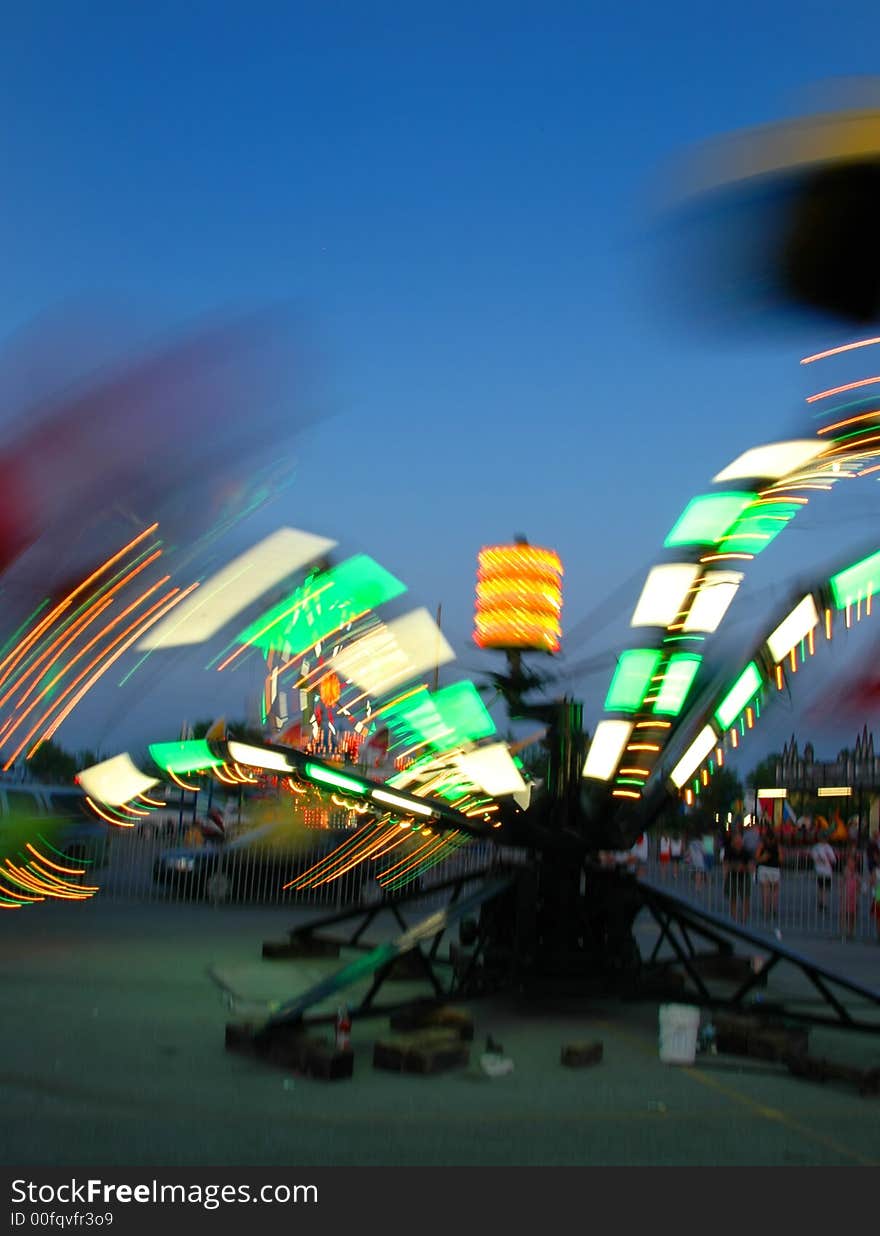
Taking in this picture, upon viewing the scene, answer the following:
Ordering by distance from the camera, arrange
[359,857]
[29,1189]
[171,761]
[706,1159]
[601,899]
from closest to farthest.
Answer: [29,1189]
[706,1159]
[171,761]
[601,899]
[359,857]

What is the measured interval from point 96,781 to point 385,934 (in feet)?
26.7

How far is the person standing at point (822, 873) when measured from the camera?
19.0m

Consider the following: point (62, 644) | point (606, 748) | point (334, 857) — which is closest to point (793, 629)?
point (606, 748)

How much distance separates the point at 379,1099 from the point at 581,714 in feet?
16.2

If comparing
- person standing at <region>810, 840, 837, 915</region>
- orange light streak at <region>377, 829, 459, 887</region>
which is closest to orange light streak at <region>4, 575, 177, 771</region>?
orange light streak at <region>377, 829, 459, 887</region>

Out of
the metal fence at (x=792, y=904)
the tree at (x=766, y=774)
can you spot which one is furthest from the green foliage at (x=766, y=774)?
the metal fence at (x=792, y=904)

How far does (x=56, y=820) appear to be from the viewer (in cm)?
934

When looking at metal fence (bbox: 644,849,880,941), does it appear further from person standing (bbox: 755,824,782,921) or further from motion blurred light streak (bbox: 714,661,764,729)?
motion blurred light streak (bbox: 714,661,764,729)

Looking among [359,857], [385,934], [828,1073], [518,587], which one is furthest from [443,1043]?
[359,857]

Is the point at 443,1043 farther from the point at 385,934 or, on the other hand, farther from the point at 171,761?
the point at 385,934

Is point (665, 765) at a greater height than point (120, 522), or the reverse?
point (120, 522)

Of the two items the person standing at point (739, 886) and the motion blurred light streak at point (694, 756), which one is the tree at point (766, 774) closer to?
the person standing at point (739, 886)

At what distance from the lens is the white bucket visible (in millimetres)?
7991

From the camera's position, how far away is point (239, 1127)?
19.4 ft
